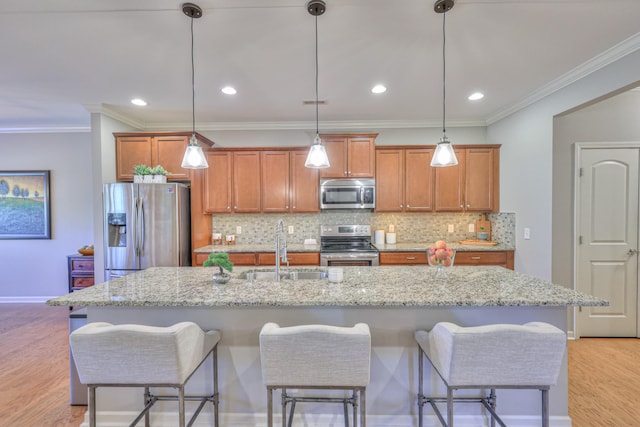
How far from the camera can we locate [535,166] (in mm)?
3344

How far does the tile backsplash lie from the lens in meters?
4.36

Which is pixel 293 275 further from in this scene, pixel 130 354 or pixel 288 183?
pixel 288 183

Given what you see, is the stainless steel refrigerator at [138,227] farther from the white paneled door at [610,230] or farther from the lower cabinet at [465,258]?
the white paneled door at [610,230]

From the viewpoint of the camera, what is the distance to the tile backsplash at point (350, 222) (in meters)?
4.36

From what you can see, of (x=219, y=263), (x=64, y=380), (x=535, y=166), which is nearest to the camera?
(x=219, y=263)

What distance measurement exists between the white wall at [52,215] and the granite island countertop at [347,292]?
325 cm

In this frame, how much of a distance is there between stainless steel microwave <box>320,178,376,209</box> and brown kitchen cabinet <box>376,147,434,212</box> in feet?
0.68

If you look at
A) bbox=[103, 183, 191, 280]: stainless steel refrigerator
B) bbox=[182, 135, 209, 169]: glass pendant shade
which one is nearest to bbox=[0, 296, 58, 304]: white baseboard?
bbox=[103, 183, 191, 280]: stainless steel refrigerator

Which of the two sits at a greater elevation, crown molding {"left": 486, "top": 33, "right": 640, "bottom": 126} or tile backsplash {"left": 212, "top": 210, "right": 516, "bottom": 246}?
crown molding {"left": 486, "top": 33, "right": 640, "bottom": 126}

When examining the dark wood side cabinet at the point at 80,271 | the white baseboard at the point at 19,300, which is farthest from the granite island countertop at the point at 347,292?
the white baseboard at the point at 19,300

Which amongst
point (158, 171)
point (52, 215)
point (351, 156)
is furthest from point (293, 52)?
point (52, 215)

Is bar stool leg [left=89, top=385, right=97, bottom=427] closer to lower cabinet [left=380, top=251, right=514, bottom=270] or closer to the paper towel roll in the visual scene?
lower cabinet [left=380, top=251, right=514, bottom=270]

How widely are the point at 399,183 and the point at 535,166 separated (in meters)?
1.55

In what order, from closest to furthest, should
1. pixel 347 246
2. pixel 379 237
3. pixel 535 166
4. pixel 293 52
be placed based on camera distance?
pixel 293 52 → pixel 535 166 → pixel 347 246 → pixel 379 237
